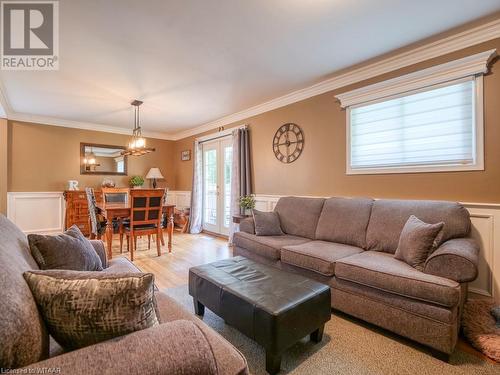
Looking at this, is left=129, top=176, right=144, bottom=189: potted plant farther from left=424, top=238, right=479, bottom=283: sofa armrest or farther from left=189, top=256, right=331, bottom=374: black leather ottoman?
left=424, top=238, right=479, bottom=283: sofa armrest

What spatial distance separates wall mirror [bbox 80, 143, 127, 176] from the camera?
5.55 m

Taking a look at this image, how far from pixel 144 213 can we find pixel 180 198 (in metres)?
3.01

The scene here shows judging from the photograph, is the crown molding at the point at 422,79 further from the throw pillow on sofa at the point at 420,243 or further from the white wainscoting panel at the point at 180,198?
the white wainscoting panel at the point at 180,198

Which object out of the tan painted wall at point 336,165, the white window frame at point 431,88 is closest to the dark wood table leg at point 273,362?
the tan painted wall at point 336,165

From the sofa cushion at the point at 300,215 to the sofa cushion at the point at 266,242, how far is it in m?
0.11

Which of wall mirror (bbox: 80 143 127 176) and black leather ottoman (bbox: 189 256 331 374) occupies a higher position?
wall mirror (bbox: 80 143 127 176)

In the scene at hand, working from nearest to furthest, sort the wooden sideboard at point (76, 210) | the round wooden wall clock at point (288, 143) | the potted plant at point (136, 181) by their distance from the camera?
1. the round wooden wall clock at point (288, 143)
2. the wooden sideboard at point (76, 210)
3. the potted plant at point (136, 181)

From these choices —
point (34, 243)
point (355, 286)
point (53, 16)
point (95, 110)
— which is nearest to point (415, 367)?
point (355, 286)

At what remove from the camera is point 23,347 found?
69 cm

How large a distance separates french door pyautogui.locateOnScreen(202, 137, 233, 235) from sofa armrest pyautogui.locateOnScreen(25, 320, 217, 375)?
419cm

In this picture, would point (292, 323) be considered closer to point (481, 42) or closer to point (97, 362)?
point (97, 362)

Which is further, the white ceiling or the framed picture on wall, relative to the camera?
the framed picture on wall

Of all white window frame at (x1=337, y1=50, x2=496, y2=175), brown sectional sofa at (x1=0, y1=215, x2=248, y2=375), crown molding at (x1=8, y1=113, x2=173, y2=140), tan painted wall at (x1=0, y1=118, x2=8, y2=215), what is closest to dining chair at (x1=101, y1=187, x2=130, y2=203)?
crown molding at (x1=8, y1=113, x2=173, y2=140)

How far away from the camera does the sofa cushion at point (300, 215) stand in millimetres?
3154
